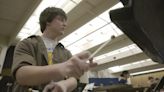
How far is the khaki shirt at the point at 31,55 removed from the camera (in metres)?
0.77

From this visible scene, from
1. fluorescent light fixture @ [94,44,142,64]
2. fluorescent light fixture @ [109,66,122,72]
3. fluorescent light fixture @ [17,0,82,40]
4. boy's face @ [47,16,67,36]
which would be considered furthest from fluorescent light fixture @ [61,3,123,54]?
fluorescent light fixture @ [109,66,122,72]

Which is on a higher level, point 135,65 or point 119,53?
point 119,53

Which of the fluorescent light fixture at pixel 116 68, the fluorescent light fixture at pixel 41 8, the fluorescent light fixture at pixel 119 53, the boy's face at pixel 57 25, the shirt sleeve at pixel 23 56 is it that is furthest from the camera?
the fluorescent light fixture at pixel 116 68

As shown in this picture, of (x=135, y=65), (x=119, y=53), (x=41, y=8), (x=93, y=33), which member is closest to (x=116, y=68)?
(x=135, y=65)

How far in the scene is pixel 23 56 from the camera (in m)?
0.80

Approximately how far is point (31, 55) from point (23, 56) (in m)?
0.07

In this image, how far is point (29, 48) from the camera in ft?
2.94

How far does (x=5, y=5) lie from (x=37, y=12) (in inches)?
37.9

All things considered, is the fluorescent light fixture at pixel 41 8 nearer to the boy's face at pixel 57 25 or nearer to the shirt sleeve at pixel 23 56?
the boy's face at pixel 57 25

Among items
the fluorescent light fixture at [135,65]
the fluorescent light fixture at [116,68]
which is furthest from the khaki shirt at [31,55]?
the fluorescent light fixture at [116,68]

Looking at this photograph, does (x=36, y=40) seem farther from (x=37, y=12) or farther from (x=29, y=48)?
(x=37, y=12)

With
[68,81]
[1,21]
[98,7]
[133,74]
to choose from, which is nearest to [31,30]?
[1,21]

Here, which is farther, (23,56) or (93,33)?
(93,33)

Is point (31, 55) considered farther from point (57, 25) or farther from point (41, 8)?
point (41, 8)
